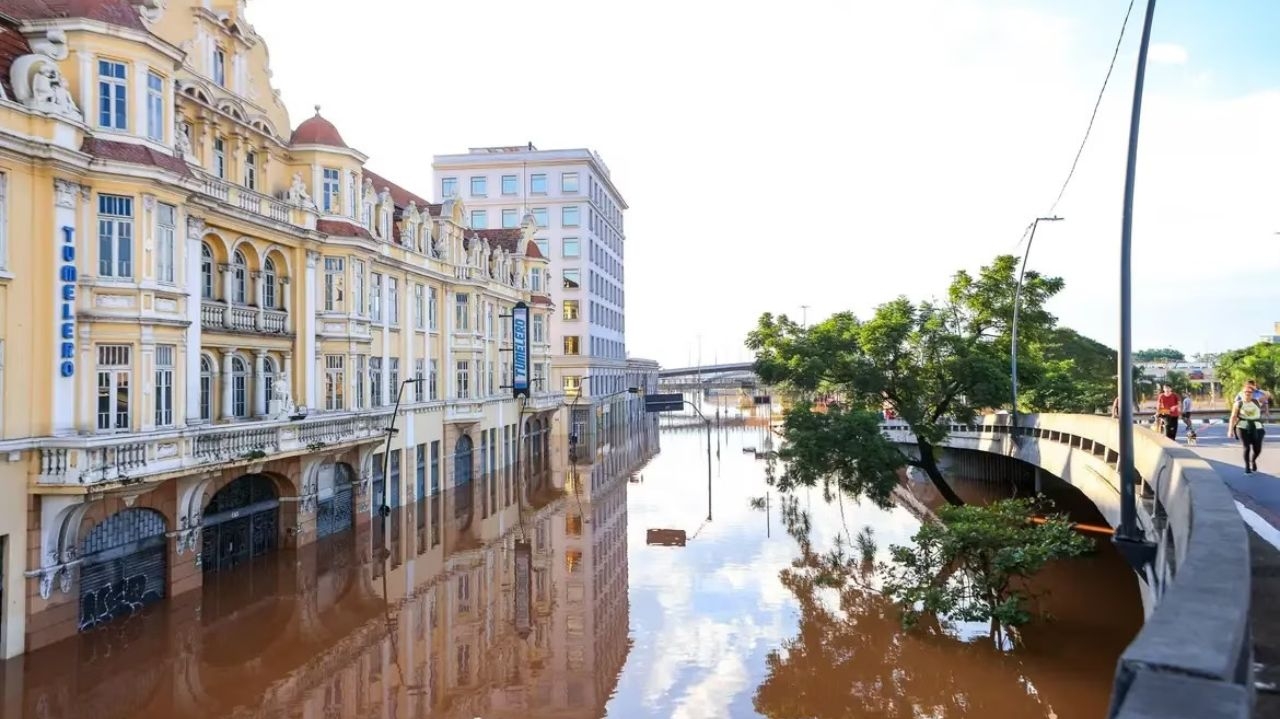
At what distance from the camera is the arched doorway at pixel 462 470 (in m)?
42.1

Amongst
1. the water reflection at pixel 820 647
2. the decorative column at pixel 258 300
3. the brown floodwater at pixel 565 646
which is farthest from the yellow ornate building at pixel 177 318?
the water reflection at pixel 820 647

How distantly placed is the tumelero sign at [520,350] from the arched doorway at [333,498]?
60.4 ft

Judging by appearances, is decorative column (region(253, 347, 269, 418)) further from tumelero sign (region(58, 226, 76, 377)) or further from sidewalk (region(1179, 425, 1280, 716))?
sidewalk (region(1179, 425, 1280, 716))

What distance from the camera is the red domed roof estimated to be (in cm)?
3062

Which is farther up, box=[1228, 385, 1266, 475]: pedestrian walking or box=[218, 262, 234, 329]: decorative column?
box=[218, 262, 234, 329]: decorative column

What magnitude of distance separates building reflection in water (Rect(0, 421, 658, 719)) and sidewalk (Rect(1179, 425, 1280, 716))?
1163cm

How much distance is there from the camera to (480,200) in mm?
79750

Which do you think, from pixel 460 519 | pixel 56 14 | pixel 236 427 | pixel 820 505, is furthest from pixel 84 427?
pixel 820 505

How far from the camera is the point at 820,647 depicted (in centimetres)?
1995

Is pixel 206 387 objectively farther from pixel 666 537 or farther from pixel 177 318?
pixel 666 537

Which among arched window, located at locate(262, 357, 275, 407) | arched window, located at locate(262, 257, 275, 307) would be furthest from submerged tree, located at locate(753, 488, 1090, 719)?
arched window, located at locate(262, 257, 275, 307)

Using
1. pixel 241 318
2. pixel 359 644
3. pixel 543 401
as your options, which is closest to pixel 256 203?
pixel 241 318

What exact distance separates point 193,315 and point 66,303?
13.3 ft

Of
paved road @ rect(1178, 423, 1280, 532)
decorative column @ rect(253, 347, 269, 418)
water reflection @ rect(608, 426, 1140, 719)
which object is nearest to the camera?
paved road @ rect(1178, 423, 1280, 532)
